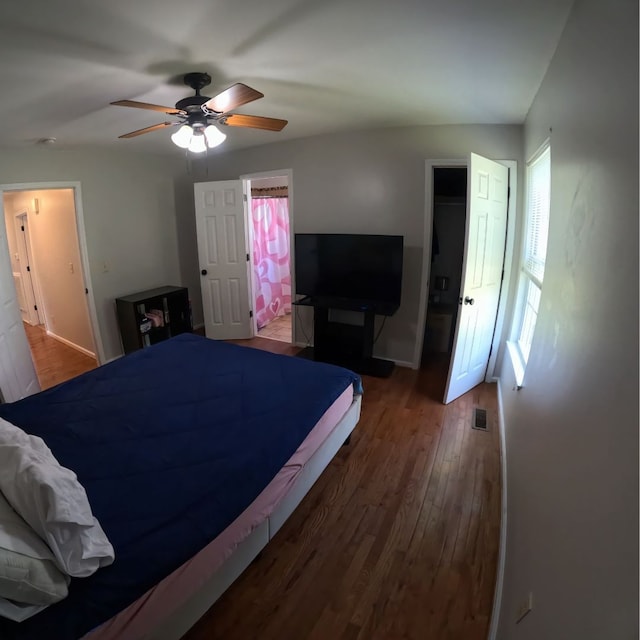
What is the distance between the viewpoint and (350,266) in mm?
3588

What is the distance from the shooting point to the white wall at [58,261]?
3941mm

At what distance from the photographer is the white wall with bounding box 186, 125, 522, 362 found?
125 inches

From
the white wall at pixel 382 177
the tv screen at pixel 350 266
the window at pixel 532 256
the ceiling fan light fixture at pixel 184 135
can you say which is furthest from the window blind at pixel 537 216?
the ceiling fan light fixture at pixel 184 135

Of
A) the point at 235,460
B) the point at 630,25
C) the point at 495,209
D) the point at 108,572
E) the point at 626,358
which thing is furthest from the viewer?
the point at 495,209

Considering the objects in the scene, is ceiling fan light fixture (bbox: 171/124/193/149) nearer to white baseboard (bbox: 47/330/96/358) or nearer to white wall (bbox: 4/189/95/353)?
white wall (bbox: 4/189/95/353)

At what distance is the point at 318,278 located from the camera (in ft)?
12.4

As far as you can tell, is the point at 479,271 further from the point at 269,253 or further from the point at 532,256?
the point at 269,253

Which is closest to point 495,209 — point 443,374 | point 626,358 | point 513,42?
point 513,42

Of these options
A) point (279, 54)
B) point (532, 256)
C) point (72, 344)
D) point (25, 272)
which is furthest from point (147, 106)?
point (25, 272)

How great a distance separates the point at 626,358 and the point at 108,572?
59.9 inches

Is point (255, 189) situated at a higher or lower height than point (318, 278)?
higher

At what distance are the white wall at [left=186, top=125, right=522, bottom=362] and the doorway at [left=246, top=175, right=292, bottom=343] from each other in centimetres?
84

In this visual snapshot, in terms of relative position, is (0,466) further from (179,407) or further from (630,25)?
(630,25)

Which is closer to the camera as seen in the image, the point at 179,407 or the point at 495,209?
the point at 179,407
